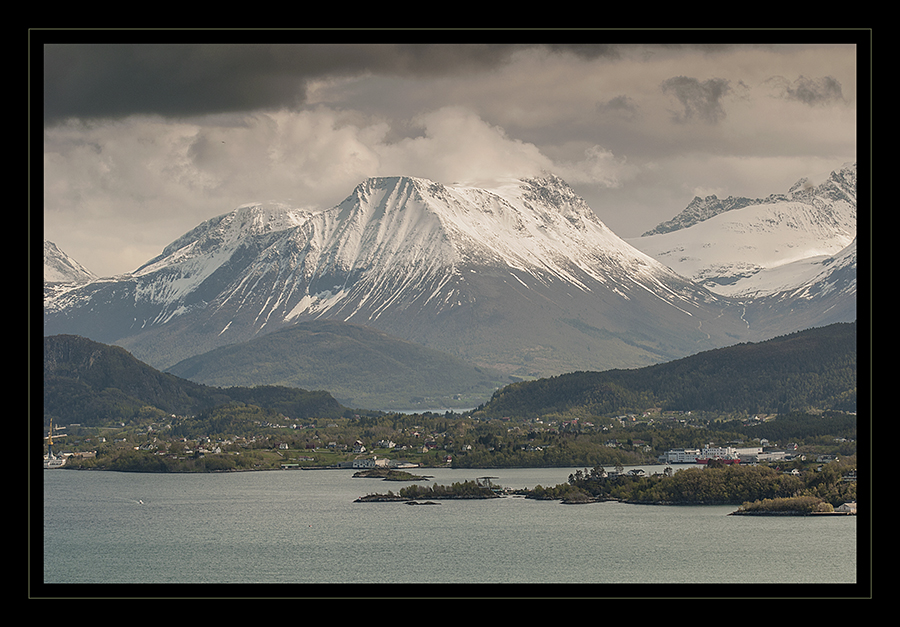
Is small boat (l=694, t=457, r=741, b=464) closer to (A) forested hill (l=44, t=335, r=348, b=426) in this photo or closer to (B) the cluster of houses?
(B) the cluster of houses

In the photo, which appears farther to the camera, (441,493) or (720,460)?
(720,460)

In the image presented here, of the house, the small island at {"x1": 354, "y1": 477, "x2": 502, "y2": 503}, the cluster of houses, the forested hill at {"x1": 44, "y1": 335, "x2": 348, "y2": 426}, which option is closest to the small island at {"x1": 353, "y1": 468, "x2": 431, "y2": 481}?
the small island at {"x1": 354, "y1": 477, "x2": 502, "y2": 503}

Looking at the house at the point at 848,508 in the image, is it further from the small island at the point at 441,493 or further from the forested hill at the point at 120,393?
the forested hill at the point at 120,393

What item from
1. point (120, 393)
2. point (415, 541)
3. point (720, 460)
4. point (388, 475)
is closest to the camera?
point (415, 541)

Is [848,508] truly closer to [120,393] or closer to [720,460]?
[720,460]

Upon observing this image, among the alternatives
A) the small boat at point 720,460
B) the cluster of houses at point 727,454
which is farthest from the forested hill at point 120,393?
the small boat at point 720,460

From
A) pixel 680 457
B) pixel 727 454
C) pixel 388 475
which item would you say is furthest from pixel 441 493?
pixel 680 457
